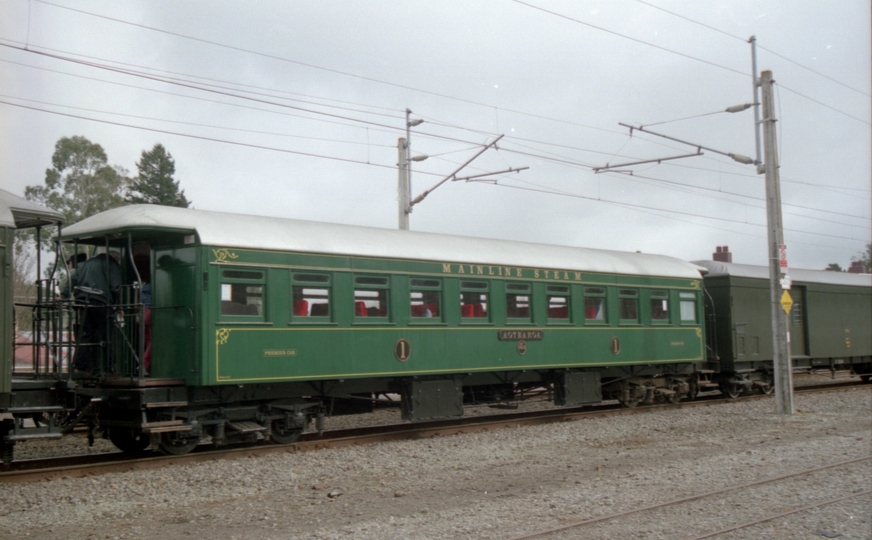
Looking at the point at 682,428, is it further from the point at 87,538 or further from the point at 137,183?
the point at 137,183

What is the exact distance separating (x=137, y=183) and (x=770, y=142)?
38565mm

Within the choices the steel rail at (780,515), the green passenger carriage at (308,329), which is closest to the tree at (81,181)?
the green passenger carriage at (308,329)

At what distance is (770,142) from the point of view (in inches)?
657

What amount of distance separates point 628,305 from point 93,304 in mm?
11164

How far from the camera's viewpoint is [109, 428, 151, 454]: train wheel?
37.4ft

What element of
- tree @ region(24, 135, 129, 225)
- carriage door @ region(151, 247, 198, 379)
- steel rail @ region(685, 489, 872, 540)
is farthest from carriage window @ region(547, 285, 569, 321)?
tree @ region(24, 135, 129, 225)

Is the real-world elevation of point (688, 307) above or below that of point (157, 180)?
below

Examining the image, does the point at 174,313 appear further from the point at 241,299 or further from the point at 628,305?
the point at 628,305

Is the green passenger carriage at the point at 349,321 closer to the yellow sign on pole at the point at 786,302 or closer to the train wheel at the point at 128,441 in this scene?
the train wheel at the point at 128,441

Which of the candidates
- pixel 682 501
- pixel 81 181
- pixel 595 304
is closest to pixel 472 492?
pixel 682 501

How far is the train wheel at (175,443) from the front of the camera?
11.1m

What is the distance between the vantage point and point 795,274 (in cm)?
2272

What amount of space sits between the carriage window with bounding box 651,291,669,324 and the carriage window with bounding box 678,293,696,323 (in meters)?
0.55

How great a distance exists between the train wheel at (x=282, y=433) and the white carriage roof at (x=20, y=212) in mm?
4427
